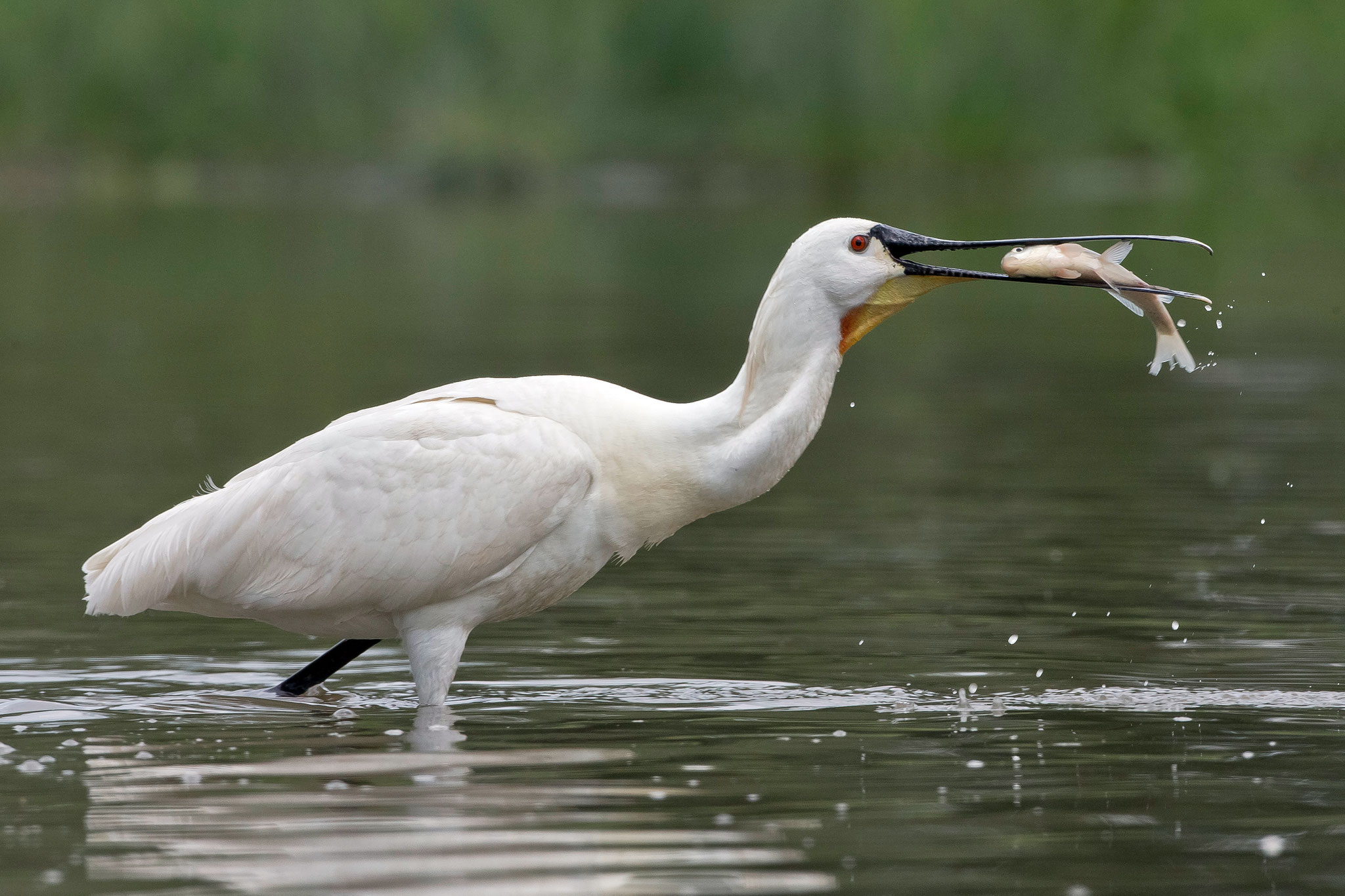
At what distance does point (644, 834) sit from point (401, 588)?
7.09 ft

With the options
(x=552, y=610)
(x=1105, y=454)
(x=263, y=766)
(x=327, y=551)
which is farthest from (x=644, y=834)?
(x=1105, y=454)

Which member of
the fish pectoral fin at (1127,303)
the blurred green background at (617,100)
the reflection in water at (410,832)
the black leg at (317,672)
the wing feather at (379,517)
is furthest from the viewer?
the blurred green background at (617,100)

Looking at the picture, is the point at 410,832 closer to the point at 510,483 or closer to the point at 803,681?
the point at 510,483

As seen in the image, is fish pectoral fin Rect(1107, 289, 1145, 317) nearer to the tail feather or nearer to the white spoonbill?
the white spoonbill

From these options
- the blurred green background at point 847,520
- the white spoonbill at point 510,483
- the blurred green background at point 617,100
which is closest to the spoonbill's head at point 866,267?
the white spoonbill at point 510,483

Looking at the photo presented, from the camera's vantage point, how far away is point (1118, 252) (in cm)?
910

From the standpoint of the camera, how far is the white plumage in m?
8.97

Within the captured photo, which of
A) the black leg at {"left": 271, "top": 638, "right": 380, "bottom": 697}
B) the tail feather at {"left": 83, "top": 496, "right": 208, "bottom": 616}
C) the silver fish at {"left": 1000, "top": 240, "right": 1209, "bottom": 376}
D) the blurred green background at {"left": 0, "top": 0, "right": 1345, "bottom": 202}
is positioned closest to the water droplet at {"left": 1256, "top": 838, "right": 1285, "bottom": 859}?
the silver fish at {"left": 1000, "top": 240, "right": 1209, "bottom": 376}

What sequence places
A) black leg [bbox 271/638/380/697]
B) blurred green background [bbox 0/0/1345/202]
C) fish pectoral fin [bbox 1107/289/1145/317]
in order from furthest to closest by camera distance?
blurred green background [bbox 0/0/1345/202], black leg [bbox 271/638/380/697], fish pectoral fin [bbox 1107/289/1145/317]

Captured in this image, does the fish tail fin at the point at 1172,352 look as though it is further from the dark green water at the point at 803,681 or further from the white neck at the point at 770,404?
the dark green water at the point at 803,681

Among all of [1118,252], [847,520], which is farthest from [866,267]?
[847,520]

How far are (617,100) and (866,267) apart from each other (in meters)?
118

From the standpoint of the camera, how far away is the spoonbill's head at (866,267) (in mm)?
8945

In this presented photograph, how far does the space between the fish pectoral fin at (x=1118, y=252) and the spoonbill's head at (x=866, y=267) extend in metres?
0.04
